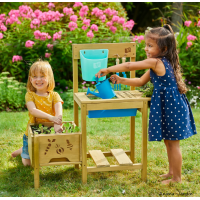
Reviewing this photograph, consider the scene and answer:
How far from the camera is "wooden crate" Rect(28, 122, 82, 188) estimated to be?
2492mm

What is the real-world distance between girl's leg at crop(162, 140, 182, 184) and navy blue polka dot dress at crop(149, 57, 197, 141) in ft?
0.34

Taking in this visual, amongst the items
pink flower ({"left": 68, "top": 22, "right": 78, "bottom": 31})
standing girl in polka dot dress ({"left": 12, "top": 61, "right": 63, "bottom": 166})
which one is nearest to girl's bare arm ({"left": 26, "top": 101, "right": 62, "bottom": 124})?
standing girl in polka dot dress ({"left": 12, "top": 61, "right": 63, "bottom": 166})

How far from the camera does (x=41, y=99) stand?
9.52 feet

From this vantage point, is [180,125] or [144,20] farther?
[144,20]

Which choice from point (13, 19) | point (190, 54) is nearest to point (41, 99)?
point (13, 19)

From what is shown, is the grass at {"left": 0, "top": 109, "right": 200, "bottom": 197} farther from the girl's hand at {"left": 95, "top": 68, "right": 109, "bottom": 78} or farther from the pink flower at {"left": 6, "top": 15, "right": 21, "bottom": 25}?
the pink flower at {"left": 6, "top": 15, "right": 21, "bottom": 25}

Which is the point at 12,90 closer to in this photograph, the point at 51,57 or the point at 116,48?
the point at 51,57

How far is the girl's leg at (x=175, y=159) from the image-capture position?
2611 millimetres

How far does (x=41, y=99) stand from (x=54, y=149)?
1.93 feet

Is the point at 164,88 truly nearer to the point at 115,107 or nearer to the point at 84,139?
the point at 115,107

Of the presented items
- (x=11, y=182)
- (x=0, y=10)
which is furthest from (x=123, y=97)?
(x=0, y=10)

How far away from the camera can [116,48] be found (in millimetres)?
2963

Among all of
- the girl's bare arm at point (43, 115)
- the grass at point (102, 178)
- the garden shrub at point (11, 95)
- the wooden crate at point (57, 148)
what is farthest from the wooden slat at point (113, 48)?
the garden shrub at point (11, 95)

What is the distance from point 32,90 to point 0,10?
3.96 meters
